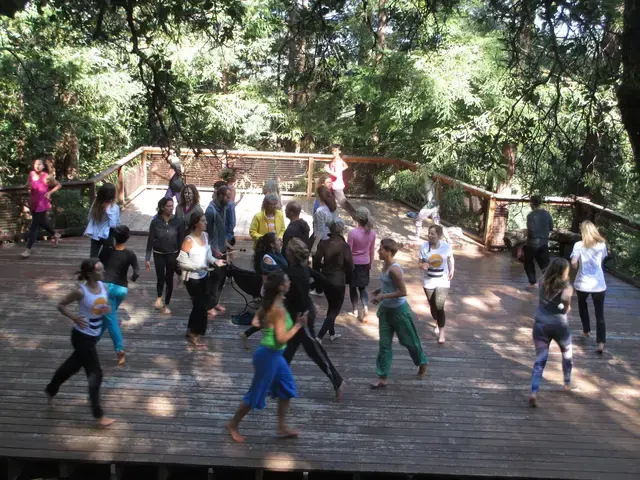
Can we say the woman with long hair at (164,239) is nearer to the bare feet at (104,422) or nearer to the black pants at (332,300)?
the black pants at (332,300)

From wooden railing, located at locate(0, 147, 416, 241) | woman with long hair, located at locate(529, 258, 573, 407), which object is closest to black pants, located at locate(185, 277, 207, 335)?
woman with long hair, located at locate(529, 258, 573, 407)

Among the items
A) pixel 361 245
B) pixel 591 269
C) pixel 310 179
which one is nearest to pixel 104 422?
pixel 361 245

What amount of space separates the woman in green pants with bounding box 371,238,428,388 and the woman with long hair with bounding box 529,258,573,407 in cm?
116

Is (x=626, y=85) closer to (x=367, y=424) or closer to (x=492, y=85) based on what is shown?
(x=367, y=424)

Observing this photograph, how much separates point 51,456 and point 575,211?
9.80 metres

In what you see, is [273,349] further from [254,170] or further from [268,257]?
[254,170]

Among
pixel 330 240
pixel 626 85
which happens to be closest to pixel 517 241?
pixel 330 240

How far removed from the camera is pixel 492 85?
520 inches

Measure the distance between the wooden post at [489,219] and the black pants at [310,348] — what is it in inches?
262

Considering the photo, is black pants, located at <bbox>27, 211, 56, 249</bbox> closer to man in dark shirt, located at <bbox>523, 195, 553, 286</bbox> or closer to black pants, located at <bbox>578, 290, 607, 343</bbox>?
man in dark shirt, located at <bbox>523, 195, 553, 286</bbox>

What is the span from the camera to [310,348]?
6.40 meters

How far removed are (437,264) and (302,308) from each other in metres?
1.94

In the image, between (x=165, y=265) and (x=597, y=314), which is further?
(x=165, y=265)

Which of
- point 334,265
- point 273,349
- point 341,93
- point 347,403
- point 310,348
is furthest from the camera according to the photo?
point 341,93
